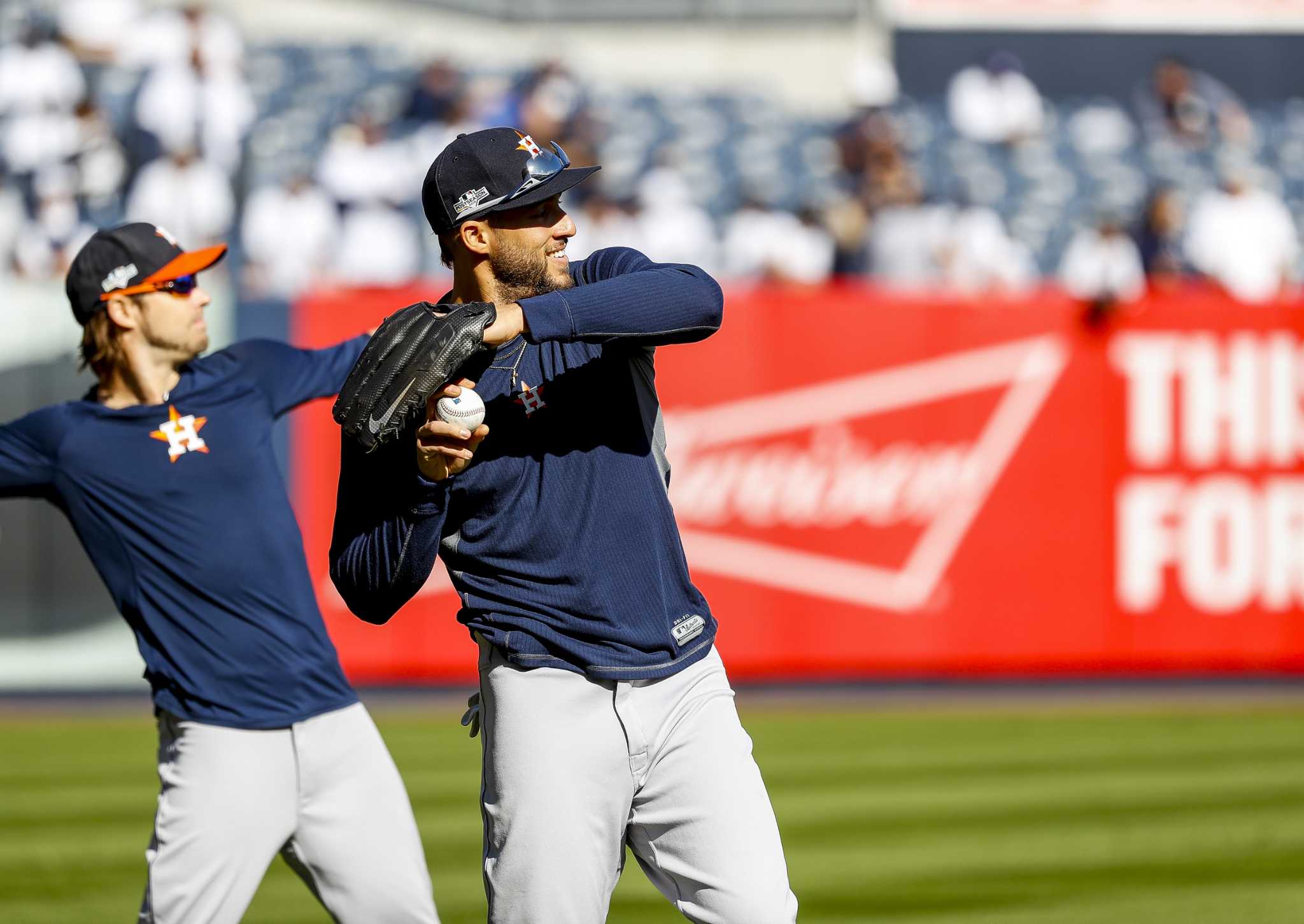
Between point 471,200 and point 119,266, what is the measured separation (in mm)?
1391

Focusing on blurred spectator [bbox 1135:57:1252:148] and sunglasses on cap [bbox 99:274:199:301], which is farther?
blurred spectator [bbox 1135:57:1252:148]

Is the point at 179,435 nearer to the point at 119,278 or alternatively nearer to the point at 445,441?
the point at 119,278

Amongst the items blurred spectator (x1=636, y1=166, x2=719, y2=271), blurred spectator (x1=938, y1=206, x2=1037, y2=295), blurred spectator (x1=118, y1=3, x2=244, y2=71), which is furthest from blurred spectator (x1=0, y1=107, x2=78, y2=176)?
blurred spectator (x1=938, y1=206, x2=1037, y2=295)

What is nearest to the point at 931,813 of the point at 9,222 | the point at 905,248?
the point at 905,248

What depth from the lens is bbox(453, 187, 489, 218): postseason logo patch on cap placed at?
358 cm

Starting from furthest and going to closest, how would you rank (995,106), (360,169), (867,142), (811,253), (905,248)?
(995,106)
(867,142)
(811,253)
(360,169)
(905,248)

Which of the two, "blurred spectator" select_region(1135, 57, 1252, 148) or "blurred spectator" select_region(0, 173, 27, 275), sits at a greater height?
"blurred spectator" select_region(1135, 57, 1252, 148)

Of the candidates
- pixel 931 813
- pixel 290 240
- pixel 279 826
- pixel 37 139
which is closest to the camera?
pixel 279 826

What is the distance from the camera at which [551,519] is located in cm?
360

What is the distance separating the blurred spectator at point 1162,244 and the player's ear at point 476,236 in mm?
11472

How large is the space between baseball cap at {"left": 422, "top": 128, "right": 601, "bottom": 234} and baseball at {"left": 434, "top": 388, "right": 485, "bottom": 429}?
1.57ft

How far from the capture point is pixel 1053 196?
17.8 m

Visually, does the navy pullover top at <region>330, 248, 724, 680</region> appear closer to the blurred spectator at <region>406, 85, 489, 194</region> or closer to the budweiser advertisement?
the budweiser advertisement

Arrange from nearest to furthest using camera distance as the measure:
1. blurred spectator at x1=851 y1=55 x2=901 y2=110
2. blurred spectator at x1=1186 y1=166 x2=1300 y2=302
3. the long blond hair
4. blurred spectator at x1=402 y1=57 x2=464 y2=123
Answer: the long blond hair
blurred spectator at x1=1186 y1=166 x2=1300 y2=302
blurred spectator at x1=402 y1=57 x2=464 y2=123
blurred spectator at x1=851 y1=55 x2=901 y2=110
